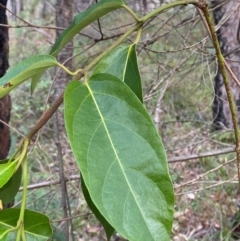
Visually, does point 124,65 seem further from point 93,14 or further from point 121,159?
point 121,159

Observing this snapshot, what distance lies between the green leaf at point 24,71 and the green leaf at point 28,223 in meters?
0.16

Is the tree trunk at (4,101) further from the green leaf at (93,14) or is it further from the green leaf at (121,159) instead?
the green leaf at (121,159)

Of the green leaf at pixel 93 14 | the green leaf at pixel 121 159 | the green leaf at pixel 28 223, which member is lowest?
the green leaf at pixel 28 223

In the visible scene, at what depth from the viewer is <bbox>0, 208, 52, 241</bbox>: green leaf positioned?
590 mm

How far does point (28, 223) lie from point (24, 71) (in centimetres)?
20

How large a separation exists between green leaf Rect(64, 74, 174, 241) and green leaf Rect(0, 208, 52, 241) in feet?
0.39

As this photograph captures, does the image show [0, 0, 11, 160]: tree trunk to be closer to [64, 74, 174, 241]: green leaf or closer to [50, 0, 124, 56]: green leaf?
[50, 0, 124, 56]: green leaf

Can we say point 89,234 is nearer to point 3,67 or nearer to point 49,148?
point 49,148

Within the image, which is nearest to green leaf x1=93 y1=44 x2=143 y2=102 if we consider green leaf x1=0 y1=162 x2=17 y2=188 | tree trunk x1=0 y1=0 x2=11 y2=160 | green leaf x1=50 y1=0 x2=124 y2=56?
green leaf x1=50 y1=0 x2=124 y2=56

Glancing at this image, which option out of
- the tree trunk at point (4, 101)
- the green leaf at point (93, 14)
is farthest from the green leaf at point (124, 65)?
the tree trunk at point (4, 101)

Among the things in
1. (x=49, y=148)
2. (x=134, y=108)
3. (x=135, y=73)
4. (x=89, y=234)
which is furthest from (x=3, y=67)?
(x=49, y=148)

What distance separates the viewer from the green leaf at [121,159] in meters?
0.52

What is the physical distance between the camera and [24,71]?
1.95 ft

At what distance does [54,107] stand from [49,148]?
354cm
